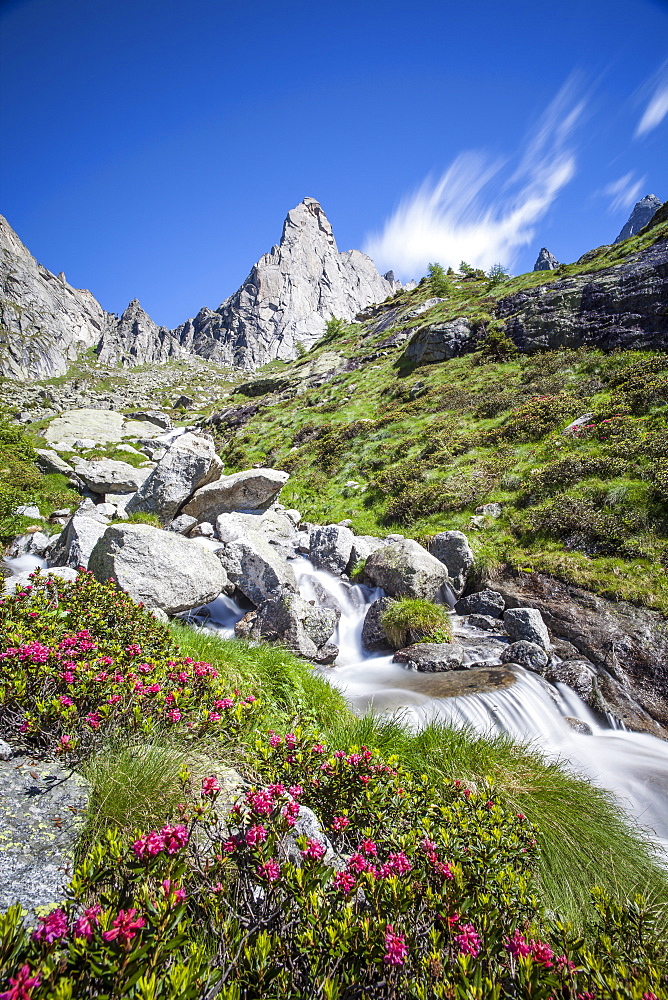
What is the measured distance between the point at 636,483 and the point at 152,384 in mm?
154755

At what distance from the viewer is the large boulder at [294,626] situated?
8.55 metres

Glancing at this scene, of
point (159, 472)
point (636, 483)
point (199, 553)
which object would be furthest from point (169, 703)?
point (636, 483)

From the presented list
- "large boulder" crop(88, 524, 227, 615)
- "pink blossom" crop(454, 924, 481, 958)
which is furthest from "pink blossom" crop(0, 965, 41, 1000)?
"large boulder" crop(88, 524, 227, 615)

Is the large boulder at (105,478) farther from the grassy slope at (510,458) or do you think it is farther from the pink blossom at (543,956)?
the pink blossom at (543,956)

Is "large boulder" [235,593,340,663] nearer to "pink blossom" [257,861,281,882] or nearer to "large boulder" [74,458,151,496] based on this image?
"pink blossom" [257,861,281,882]

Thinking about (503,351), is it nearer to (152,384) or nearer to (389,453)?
(389,453)

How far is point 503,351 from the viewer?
93.1 ft

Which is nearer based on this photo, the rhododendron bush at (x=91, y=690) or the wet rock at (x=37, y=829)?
the wet rock at (x=37, y=829)

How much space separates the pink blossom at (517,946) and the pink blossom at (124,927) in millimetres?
1802

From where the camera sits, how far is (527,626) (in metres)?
9.47

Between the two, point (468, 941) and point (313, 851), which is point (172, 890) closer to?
point (313, 851)

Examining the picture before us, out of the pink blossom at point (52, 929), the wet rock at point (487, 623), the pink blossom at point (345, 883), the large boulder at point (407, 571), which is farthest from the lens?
the large boulder at point (407, 571)

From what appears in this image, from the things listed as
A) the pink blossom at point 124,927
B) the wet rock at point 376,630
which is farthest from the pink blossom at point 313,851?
the wet rock at point 376,630

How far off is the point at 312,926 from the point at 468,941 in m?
0.79
